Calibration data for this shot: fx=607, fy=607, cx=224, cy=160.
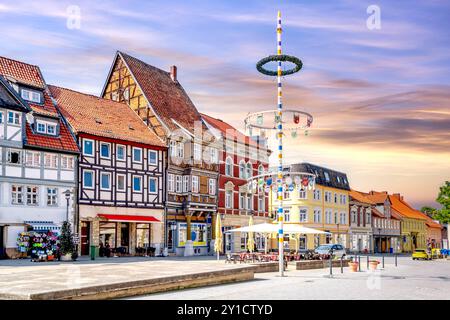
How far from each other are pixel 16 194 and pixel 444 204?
46421mm

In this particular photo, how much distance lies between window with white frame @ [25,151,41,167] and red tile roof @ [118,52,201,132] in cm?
1327

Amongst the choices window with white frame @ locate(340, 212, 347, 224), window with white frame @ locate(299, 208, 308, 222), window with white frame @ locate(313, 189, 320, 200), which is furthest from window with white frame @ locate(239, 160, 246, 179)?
window with white frame @ locate(340, 212, 347, 224)

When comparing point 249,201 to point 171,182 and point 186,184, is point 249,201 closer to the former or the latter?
point 186,184

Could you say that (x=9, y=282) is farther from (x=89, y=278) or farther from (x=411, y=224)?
(x=411, y=224)

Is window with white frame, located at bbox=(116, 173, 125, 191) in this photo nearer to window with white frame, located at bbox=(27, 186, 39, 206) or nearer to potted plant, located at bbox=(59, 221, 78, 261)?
window with white frame, located at bbox=(27, 186, 39, 206)

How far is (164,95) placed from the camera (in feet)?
179

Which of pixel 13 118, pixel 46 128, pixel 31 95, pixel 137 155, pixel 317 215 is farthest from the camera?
pixel 317 215

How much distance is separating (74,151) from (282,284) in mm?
23667

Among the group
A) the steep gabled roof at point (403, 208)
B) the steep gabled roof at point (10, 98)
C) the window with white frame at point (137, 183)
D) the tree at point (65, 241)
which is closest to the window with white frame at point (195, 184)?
the window with white frame at point (137, 183)

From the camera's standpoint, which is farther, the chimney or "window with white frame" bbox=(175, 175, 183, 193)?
the chimney

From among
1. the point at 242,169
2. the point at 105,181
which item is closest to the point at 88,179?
the point at 105,181

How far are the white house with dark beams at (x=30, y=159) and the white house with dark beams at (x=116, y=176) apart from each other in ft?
4.83

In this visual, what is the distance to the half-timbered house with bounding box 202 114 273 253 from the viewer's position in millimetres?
56562

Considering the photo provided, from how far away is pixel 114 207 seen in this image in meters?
44.8
